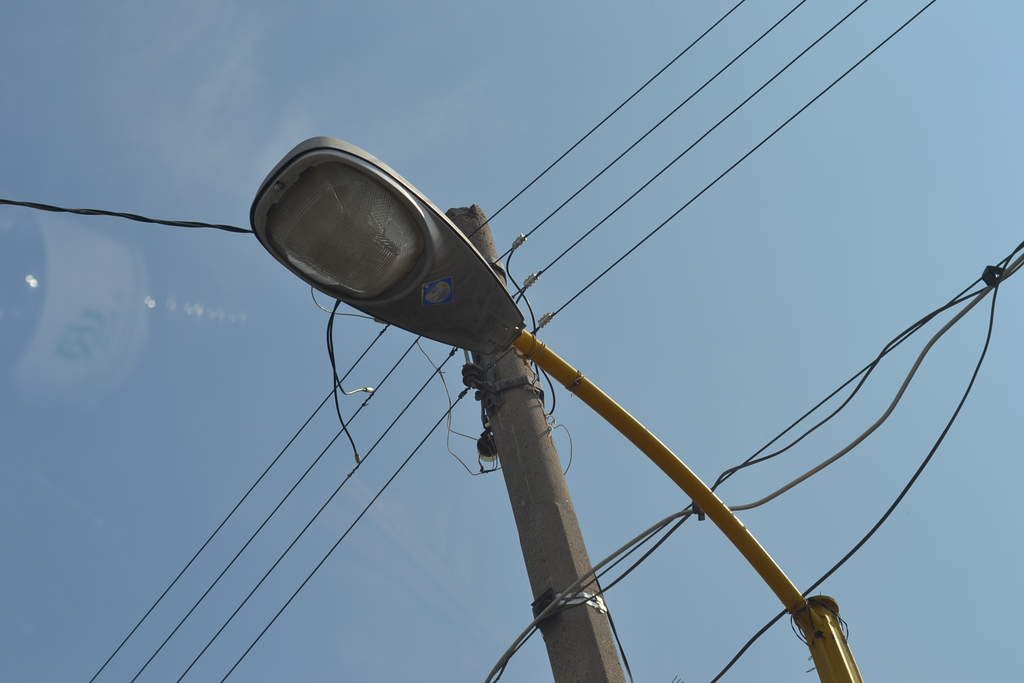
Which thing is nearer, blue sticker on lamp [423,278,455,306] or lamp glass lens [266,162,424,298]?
lamp glass lens [266,162,424,298]

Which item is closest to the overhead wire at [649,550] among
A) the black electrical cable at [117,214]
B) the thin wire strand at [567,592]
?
the thin wire strand at [567,592]

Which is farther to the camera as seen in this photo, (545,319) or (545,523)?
(545,319)

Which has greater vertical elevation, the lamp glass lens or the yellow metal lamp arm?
the lamp glass lens

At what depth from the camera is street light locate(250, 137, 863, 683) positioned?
325 cm

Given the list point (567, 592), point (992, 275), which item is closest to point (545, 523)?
point (567, 592)

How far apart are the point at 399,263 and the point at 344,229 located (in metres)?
0.24

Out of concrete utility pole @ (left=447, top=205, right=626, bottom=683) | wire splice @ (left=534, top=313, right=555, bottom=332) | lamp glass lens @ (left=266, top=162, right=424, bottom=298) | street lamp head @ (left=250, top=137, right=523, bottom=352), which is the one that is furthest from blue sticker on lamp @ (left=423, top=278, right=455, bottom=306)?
wire splice @ (left=534, top=313, right=555, bottom=332)

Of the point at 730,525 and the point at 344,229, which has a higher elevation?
the point at 344,229

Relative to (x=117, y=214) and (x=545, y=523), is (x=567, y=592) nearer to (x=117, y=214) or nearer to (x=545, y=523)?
(x=545, y=523)

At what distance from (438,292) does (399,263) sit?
0.69 feet

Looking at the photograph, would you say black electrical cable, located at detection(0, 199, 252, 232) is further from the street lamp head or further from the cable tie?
the cable tie

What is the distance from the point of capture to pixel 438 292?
3.52 metres

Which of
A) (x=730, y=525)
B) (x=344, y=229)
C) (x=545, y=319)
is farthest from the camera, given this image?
(x=545, y=319)

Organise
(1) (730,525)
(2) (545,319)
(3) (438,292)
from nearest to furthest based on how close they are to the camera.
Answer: (3) (438,292), (1) (730,525), (2) (545,319)
